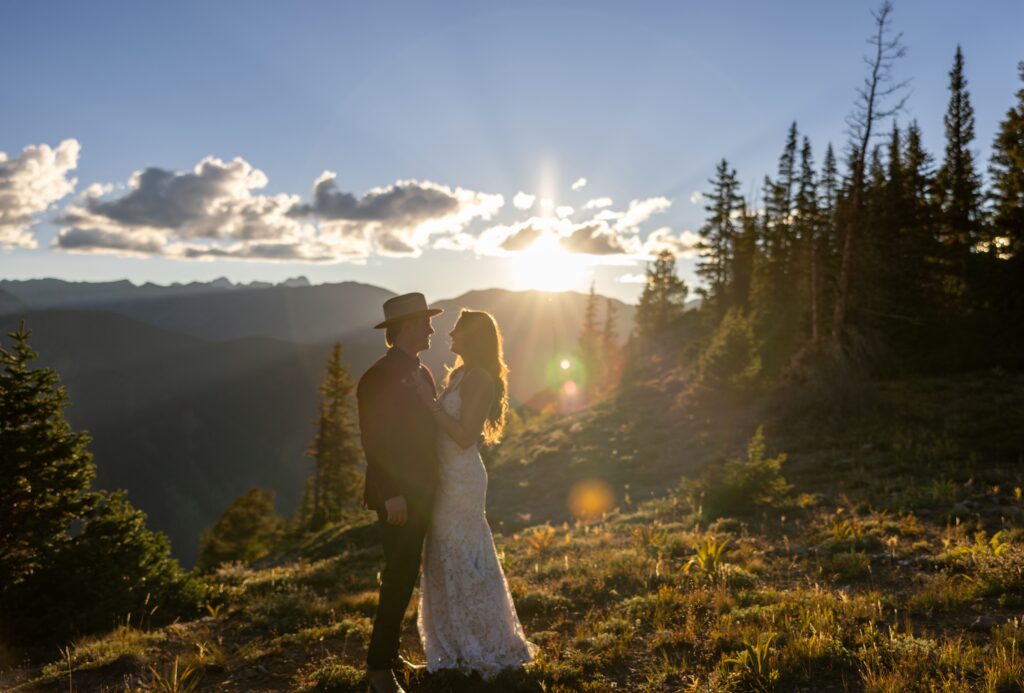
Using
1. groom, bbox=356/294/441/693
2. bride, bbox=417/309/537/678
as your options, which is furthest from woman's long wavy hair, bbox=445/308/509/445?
groom, bbox=356/294/441/693

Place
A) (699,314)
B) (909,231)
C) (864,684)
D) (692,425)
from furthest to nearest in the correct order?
(699,314)
(909,231)
(692,425)
(864,684)

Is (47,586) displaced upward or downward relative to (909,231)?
downward

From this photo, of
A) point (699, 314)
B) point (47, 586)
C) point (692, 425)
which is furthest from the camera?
point (699, 314)

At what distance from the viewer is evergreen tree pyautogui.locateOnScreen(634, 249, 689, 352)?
62.9 meters

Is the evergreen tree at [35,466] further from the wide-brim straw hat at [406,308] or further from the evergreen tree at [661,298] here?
the evergreen tree at [661,298]

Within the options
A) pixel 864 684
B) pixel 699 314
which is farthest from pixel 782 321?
pixel 864 684

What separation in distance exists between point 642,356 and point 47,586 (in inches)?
1810

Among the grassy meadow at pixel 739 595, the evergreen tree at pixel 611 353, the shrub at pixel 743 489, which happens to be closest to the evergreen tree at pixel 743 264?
the evergreen tree at pixel 611 353

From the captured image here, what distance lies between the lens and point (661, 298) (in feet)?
213

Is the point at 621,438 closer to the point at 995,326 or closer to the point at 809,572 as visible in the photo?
the point at 995,326

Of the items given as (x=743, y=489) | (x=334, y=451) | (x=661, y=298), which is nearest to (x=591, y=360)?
(x=661, y=298)

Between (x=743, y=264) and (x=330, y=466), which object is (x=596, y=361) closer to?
(x=743, y=264)

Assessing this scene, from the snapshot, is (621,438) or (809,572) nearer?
(809,572)

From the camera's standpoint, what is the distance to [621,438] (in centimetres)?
2730
